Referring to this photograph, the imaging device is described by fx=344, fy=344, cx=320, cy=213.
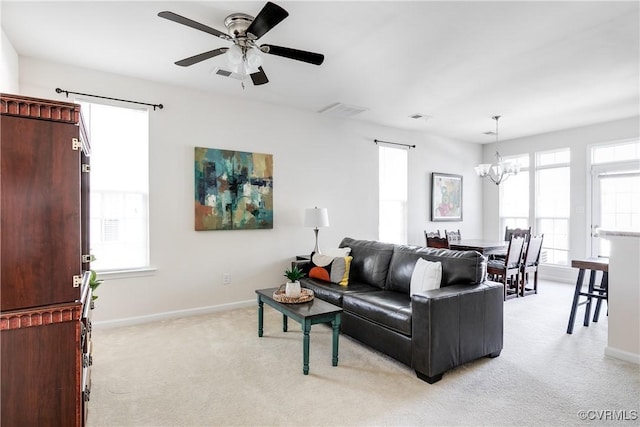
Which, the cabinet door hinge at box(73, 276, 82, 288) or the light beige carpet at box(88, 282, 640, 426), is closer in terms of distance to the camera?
the cabinet door hinge at box(73, 276, 82, 288)

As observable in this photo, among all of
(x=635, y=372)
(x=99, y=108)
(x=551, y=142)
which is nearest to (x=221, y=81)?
(x=99, y=108)

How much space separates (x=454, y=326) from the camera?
2.64 metres

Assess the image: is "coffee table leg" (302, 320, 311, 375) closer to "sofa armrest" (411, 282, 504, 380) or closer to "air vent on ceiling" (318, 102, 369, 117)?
"sofa armrest" (411, 282, 504, 380)

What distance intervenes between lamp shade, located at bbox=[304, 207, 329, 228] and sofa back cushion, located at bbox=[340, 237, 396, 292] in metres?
0.64

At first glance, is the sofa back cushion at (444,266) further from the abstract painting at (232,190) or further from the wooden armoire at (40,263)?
the wooden armoire at (40,263)

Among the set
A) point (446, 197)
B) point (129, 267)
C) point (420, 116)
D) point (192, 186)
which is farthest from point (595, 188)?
point (129, 267)

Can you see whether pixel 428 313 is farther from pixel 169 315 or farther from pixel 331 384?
pixel 169 315

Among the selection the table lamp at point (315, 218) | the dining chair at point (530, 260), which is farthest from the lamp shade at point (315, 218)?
the dining chair at point (530, 260)

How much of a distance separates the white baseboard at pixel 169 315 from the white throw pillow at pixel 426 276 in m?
2.40

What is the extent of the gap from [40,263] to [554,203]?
7550mm

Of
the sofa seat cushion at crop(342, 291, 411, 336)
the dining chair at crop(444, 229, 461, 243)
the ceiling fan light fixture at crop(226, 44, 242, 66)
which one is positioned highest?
the ceiling fan light fixture at crop(226, 44, 242, 66)

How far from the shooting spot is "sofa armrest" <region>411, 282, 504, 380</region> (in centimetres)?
252

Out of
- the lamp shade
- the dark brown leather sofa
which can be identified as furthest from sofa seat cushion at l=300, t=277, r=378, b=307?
the lamp shade

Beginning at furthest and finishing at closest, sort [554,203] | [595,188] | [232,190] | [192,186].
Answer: [554,203] → [595,188] → [232,190] → [192,186]
